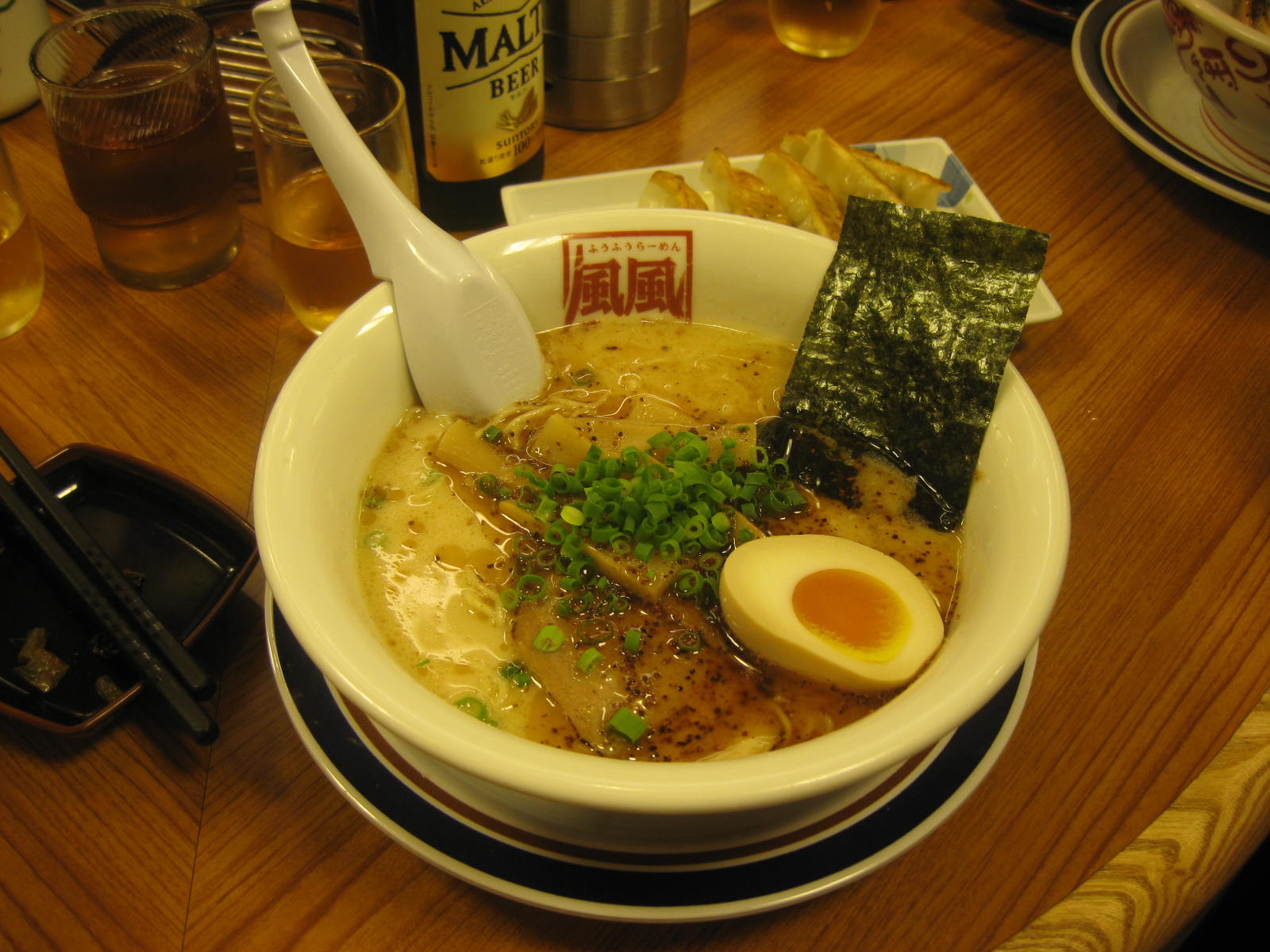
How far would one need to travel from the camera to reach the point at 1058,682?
1.11 meters

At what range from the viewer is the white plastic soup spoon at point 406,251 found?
108 centimetres

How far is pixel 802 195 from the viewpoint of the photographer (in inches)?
60.3

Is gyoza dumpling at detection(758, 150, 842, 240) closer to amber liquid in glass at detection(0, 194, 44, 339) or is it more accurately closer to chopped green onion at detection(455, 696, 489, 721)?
chopped green onion at detection(455, 696, 489, 721)

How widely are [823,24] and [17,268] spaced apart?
1586 millimetres

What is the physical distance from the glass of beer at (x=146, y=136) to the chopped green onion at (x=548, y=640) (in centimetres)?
92

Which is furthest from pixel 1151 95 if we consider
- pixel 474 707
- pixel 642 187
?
pixel 474 707

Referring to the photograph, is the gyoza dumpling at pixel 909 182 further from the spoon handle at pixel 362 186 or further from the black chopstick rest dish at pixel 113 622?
the black chopstick rest dish at pixel 113 622

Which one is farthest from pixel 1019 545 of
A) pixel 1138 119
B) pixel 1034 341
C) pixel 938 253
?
pixel 1138 119

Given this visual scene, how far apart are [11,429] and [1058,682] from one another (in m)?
1.43

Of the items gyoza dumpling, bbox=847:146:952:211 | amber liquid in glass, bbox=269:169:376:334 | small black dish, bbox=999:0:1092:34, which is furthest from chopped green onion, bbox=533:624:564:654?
small black dish, bbox=999:0:1092:34

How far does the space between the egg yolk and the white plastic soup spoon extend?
1.61 ft

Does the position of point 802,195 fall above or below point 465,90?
below

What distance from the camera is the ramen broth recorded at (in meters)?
0.97

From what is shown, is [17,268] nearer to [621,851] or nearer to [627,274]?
[627,274]
